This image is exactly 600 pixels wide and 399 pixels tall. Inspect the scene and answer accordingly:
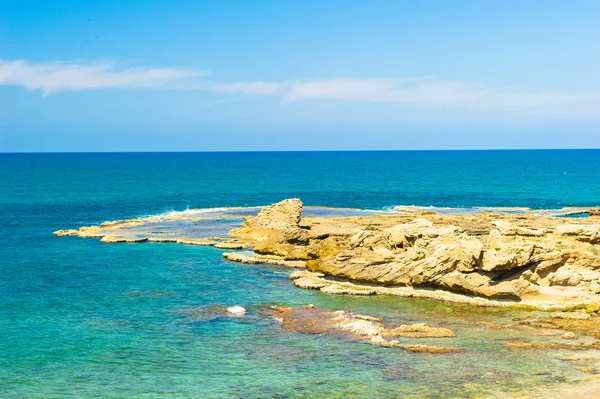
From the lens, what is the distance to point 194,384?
110 feet

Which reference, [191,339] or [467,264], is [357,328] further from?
[467,264]

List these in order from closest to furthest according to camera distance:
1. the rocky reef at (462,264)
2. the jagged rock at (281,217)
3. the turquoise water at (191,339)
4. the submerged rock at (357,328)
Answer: the turquoise water at (191,339) → the submerged rock at (357,328) → the rocky reef at (462,264) → the jagged rock at (281,217)

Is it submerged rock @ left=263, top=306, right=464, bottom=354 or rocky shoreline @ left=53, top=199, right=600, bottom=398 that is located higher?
rocky shoreline @ left=53, top=199, right=600, bottom=398

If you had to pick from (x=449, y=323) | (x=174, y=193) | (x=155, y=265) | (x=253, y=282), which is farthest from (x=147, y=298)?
(x=174, y=193)

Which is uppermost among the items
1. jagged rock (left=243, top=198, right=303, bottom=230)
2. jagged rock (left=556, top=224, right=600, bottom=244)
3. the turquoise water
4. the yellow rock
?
jagged rock (left=556, top=224, right=600, bottom=244)

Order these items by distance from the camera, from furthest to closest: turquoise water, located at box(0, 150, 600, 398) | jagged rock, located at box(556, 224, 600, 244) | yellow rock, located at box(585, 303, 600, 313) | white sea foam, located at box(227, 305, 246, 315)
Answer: jagged rock, located at box(556, 224, 600, 244) < white sea foam, located at box(227, 305, 246, 315) < yellow rock, located at box(585, 303, 600, 313) < turquoise water, located at box(0, 150, 600, 398)

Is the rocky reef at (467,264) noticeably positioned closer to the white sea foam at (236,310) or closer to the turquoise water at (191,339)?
the turquoise water at (191,339)

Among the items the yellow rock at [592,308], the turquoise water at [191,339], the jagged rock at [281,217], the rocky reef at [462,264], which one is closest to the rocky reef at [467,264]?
the rocky reef at [462,264]

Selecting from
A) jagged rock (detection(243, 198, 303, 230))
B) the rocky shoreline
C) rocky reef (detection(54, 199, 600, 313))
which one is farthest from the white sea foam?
jagged rock (detection(243, 198, 303, 230))

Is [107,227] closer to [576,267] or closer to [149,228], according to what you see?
[149,228]

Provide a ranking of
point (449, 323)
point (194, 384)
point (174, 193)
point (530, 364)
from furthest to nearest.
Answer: point (174, 193) < point (449, 323) < point (530, 364) < point (194, 384)

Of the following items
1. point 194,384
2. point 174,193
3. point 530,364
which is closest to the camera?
point 194,384

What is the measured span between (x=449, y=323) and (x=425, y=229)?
Result: 13473 mm

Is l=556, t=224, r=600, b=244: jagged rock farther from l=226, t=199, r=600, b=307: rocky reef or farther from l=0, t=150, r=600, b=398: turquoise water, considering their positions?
l=0, t=150, r=600, b=398: turquoise water
